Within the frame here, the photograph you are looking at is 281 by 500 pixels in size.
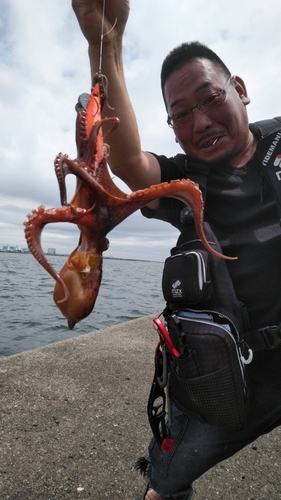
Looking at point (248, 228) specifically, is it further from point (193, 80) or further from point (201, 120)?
point (193, 80)

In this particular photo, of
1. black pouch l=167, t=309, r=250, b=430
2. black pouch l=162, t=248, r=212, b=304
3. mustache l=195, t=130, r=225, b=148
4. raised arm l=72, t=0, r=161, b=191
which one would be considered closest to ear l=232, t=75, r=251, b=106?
mustache l=195, t=130, r=225, b=148

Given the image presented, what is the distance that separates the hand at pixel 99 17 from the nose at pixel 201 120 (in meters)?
0.76

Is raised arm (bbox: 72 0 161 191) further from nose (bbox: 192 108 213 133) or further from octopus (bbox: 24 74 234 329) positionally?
octopus (bbox: 24 74 234 329)

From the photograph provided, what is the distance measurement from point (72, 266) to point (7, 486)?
3.37 m

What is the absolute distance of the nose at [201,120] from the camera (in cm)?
244

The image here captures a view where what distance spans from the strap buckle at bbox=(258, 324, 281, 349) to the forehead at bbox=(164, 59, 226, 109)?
181cm

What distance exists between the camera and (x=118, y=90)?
7.21 ft

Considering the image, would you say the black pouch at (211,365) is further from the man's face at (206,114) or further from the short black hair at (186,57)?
the short black hair at (186,57)

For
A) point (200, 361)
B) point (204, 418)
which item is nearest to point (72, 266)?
point (200, 361)

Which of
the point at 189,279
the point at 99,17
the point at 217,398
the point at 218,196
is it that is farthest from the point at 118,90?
the point at 217,398

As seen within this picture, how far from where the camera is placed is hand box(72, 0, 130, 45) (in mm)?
1825

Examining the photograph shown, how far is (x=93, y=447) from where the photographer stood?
164 inches

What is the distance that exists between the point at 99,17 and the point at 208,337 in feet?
6.80

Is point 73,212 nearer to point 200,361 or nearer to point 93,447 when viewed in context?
point 200,361
